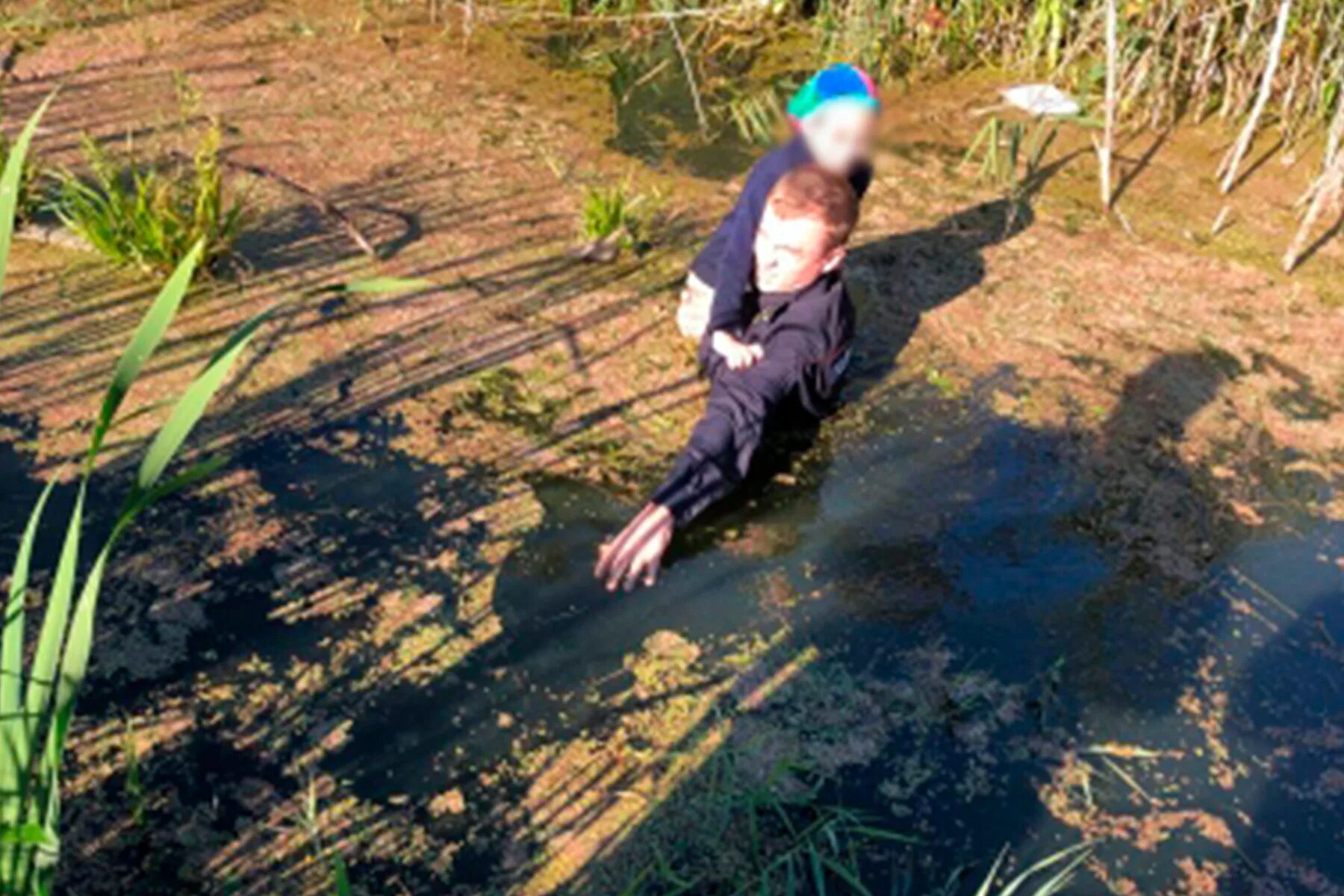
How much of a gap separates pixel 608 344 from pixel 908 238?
1.21 meters

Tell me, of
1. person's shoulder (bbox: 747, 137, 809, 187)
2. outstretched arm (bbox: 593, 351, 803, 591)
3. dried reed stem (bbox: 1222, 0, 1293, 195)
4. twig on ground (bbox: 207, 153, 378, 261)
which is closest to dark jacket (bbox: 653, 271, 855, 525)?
outstretched arm (bbox: 593, 351, 803, 591)

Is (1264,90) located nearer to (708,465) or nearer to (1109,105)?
(1109,105)

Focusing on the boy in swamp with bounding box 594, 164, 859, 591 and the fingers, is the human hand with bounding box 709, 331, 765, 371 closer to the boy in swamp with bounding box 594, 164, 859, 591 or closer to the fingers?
the boy in swamp with bounding box 594, 164, 859, 591

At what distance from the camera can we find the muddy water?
2.84 m

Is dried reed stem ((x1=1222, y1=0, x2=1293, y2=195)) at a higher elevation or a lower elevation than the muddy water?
higher

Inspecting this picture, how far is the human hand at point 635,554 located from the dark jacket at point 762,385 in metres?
0.07

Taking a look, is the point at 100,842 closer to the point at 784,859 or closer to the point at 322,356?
the point at 784,859

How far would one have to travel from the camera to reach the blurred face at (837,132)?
376cm

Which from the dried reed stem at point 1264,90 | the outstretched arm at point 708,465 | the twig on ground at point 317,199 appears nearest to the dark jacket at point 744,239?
the outstretched arm at point 708,465

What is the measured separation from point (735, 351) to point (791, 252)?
291 millimetres

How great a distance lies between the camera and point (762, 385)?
3.64 metres

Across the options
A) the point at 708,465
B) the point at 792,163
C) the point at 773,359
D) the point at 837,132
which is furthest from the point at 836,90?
the point at 708,465

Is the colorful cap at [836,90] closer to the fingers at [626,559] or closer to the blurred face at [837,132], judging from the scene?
the blurred face at [837,132]

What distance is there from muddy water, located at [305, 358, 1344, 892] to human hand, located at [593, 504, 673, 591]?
4 centimetres
